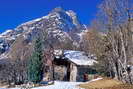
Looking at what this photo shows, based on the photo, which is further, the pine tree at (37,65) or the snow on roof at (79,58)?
the snow on roof at (79,58)

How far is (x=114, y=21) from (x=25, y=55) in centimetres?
2819

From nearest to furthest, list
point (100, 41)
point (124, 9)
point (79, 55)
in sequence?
point (124, 9), point (100, 41), point (79, 55)

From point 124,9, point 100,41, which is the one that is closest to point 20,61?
point 100,41

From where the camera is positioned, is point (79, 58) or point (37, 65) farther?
point (79, 58)

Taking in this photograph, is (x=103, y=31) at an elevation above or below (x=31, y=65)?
above

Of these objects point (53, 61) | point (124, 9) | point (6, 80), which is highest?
point (124, 9)

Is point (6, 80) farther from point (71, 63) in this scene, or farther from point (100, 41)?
point (100, 41)

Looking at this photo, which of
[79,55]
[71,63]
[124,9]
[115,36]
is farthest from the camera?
[79,55]

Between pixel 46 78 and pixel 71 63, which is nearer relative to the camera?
pixel 71 63

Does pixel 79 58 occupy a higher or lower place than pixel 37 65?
higher

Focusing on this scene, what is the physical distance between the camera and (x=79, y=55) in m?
48.8

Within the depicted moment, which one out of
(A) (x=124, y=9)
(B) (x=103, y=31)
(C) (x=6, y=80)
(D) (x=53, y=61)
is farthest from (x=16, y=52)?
(A) (x=124, y=9)

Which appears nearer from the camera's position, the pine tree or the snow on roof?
the pine tree

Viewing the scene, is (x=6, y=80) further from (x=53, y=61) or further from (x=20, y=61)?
(x=53, y=61)
